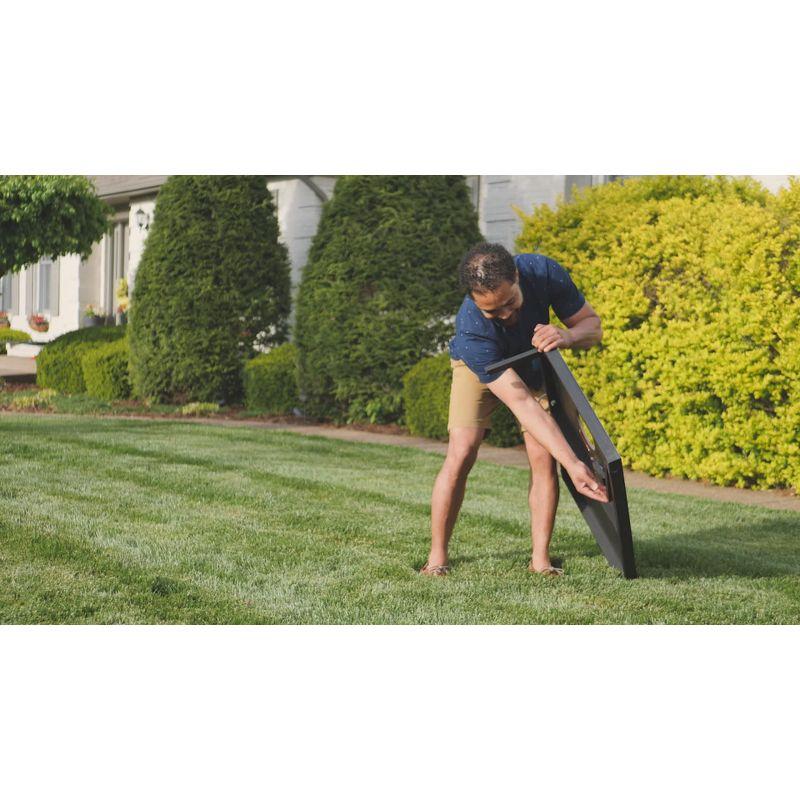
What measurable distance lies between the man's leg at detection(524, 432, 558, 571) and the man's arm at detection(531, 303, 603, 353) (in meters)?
0.46

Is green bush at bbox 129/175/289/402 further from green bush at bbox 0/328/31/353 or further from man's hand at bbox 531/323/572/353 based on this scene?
man's hand at bbox 531/323/572/353

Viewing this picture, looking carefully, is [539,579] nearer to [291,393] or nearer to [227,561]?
[227,561]

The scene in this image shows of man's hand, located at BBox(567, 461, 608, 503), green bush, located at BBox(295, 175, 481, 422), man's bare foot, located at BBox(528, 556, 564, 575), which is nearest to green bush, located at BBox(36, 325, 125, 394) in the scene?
green bush, located at BBox(295, 175, 481, 422)

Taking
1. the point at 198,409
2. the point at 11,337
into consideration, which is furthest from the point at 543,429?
the point at 11,337

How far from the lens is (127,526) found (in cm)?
527

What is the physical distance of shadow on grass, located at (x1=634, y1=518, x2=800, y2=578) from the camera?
468cm

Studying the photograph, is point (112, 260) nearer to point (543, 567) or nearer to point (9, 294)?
point (9, 294)

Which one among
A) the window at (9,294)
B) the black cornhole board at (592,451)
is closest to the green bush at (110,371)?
the window at (9,294)

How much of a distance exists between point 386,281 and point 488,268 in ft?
19.5

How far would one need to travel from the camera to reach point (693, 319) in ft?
23.4

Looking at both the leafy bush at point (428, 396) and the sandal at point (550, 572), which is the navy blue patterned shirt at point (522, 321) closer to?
the sandal at point (550, 572)

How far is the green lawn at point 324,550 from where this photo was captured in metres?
4.05

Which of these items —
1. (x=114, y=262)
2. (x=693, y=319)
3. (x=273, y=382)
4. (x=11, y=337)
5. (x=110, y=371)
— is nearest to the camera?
(x=693, y=319)
